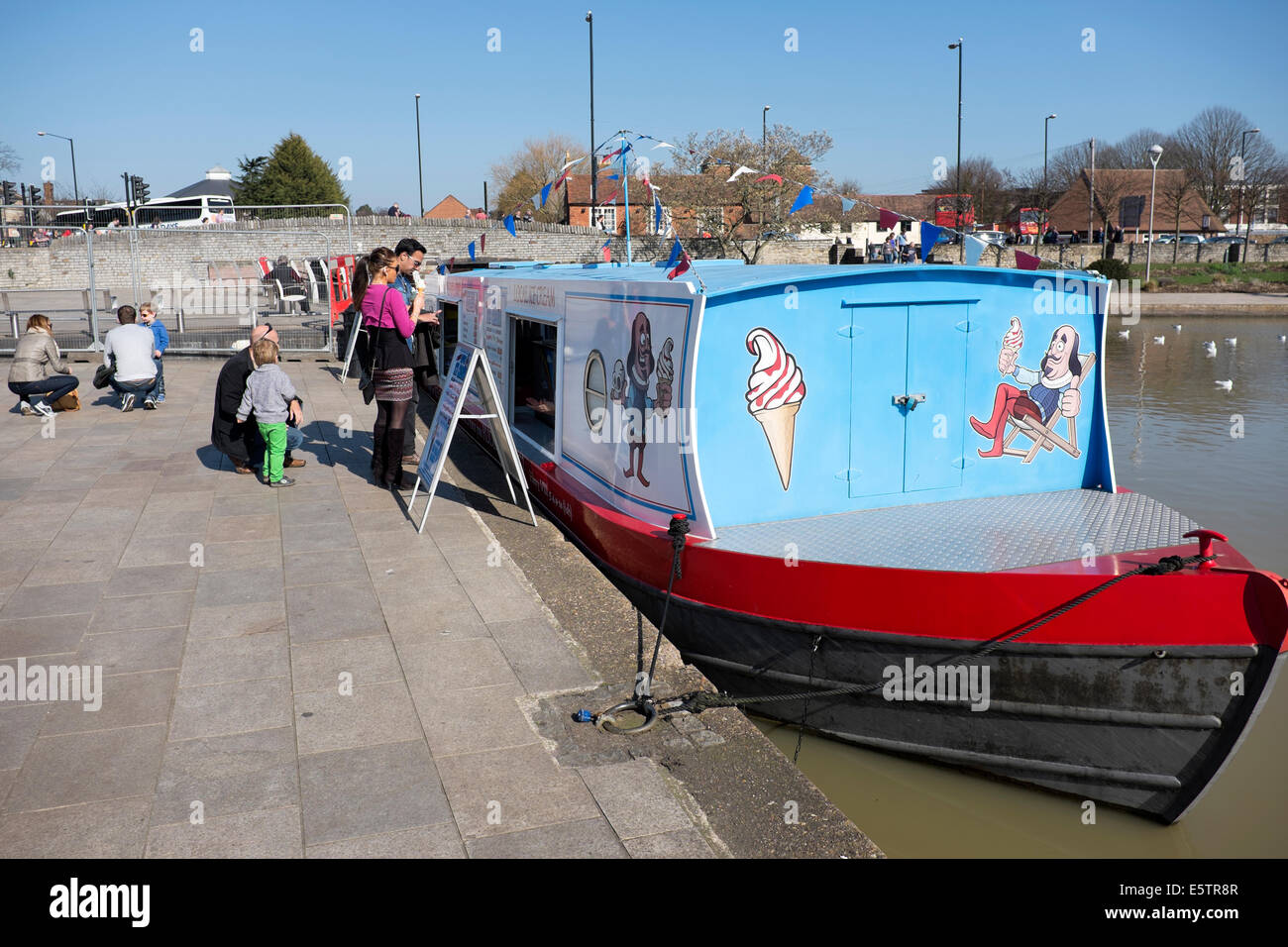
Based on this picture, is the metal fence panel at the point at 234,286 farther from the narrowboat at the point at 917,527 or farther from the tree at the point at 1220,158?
the tree at the point at 1220,158

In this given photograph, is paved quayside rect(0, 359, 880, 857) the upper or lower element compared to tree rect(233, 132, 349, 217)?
lower

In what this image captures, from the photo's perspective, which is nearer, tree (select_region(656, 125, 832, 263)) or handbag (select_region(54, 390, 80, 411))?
handbag (select_region(54, 390, 80, 411))

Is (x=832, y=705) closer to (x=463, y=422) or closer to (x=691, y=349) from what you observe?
(x=691, y=349)

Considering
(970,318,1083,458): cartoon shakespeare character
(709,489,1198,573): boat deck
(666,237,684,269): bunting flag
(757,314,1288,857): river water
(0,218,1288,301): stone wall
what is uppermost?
(0,218,1288,301): stone wall

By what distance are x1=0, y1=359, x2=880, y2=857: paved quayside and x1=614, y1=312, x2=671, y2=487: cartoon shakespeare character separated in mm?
1118

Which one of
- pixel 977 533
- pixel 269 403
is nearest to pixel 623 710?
pixel 977 533

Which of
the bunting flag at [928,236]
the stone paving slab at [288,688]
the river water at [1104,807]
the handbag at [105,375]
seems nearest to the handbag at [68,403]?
the handbag at [105,375]

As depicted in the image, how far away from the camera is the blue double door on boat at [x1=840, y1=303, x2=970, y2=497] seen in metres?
5.91

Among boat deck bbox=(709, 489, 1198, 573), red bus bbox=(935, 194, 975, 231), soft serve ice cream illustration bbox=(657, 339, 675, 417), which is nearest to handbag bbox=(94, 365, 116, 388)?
soft serve ice cream illustration bbox=(657, 339, 675, 417)

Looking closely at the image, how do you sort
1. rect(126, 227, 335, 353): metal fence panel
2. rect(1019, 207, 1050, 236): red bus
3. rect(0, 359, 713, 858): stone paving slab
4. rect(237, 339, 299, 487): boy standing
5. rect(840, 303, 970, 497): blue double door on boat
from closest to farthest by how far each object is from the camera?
1. rect(0, 359, 713, 858): stone paving slab
2. rect(840, 303, 970, 497): blue double door on boat
3. rect(237, 339, 299, 487): boy standing
4. rect(126, 227, 335, 353): metal fence panel
5. rect(1019, 207, 1050, 236): red bus

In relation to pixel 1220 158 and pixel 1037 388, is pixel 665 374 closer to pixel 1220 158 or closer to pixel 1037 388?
pixel 1037 388

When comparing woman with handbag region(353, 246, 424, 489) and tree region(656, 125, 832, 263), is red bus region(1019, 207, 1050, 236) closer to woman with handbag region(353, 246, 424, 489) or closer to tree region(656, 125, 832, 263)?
tree region(656, 125, 832, 263)
